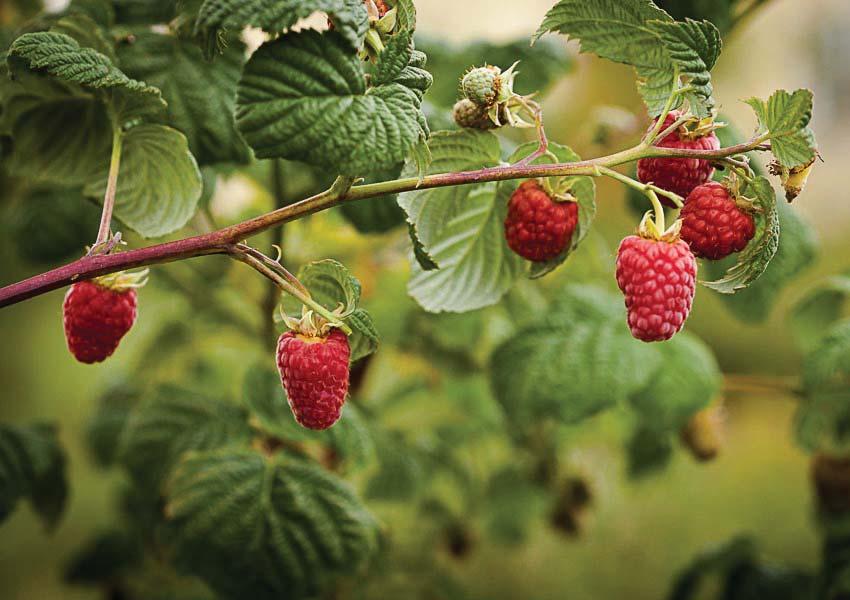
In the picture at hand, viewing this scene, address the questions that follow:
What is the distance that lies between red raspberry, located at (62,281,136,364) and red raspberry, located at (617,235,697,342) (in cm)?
31

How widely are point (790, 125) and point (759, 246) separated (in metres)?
0.07

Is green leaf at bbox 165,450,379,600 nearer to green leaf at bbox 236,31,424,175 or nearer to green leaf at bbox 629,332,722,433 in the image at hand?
green leaf at bbox 629,332,722,433

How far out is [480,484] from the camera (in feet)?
4.33

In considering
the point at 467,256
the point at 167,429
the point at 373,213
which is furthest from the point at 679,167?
the point at 167,429

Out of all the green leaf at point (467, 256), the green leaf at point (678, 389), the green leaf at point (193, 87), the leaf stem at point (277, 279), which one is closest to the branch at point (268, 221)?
the leaf stem at point (277, 279)

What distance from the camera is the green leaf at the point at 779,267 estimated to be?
32.2 inches

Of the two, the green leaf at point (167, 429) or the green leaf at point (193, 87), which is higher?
the green leaf at point (193, 87)

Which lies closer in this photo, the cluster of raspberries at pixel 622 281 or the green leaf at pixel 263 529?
the cluster of raspberries at pixel 622 281

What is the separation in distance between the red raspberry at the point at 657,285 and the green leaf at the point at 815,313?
24.9 inches

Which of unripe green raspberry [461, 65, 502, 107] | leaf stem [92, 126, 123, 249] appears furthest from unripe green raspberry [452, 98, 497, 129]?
leaf stem [92, 126, 123, 249]

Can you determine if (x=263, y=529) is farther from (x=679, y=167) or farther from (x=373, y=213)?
(x=679, y=167)

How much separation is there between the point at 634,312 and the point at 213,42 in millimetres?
268

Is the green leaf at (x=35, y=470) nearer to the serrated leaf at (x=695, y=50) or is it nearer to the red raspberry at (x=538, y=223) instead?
the red raspberry at (x=538, y=223)

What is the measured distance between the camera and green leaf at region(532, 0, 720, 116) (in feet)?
1.36
